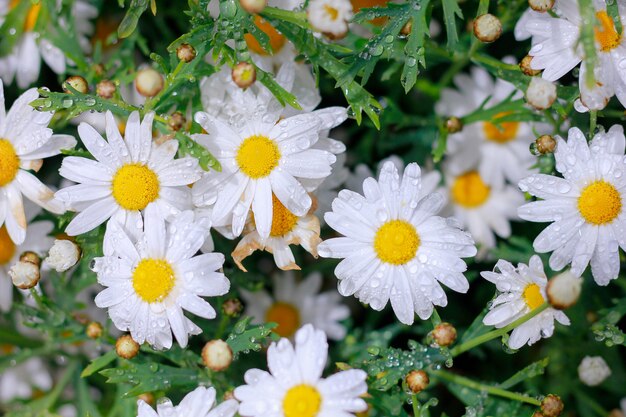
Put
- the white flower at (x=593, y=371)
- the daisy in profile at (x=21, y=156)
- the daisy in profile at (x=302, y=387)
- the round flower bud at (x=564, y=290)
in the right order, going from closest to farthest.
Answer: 1. the round flower bud at (x=564, y=290)
2. the daisy in profile at (x=302, y=387)
3. the daisy in profile at (x=21, y=156)
4. the white flower at (x=593, y=371)

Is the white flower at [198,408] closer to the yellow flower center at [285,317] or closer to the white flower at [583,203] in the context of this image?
the yellow flower center at [285,317]

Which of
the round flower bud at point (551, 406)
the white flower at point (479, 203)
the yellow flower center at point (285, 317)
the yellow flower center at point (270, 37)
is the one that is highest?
the yellow flower center at point (270, 37)

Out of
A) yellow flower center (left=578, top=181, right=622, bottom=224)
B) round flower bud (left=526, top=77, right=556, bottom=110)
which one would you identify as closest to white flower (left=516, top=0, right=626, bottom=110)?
round flower bud (left=526, top=77, right=556, bottom=110)

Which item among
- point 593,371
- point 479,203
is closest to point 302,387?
point 593,371

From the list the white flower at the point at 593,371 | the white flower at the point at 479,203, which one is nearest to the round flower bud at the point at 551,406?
the white flower at the point at 593,371

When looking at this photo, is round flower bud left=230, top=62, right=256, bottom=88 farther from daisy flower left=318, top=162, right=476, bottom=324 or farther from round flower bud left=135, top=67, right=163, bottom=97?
daisy flower left=318, top=162, right=476, bottom=324
